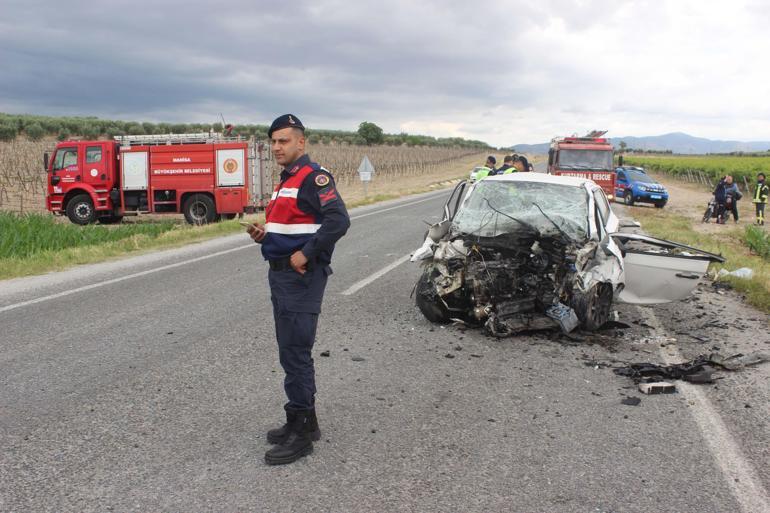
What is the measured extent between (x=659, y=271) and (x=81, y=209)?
1865cm

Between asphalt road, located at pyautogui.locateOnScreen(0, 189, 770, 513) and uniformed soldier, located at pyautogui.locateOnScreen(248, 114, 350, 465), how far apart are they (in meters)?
0.27

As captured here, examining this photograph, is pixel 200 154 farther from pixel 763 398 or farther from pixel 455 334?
pixel 763 398

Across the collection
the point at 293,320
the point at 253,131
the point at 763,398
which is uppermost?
the point at 253,131

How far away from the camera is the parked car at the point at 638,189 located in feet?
91.6

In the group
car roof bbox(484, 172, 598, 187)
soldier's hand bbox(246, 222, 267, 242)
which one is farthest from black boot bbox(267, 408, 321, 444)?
car roof bbox(484, 172, 598, 187)

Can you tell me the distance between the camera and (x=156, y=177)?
20328 mm

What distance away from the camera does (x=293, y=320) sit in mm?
3619

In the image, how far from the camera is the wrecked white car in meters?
6.34

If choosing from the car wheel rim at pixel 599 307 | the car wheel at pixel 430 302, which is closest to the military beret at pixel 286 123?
the car wheel at pixel 430 302

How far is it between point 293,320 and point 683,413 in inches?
109

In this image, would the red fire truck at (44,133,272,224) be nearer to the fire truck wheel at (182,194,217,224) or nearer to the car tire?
the fire truck wheel at (182,194,217,224)

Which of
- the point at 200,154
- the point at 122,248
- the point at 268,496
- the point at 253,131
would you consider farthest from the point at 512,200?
the point at 253,131

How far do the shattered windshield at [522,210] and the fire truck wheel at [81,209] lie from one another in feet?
53.4

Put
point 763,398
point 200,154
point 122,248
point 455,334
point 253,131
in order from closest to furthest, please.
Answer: point 763,398
point 455,334
point 122,248
point 200,154
point 253,131
